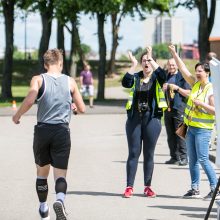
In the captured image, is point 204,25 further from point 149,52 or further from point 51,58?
point 51,58

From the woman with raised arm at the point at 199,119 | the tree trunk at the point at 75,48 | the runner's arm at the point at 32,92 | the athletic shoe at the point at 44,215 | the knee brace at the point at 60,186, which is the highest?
the runner's arm at the point at 32,92

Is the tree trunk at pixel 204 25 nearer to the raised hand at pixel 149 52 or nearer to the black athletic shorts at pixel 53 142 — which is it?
the raised hand at pixel 149 52

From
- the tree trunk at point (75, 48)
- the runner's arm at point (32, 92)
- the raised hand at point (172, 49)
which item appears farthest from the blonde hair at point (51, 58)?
the tree trunk at point (75, 48)

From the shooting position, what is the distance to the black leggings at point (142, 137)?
1141 cm

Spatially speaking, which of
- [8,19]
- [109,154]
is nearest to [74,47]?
[8,19]

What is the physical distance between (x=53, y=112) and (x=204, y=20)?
3489 centimetres

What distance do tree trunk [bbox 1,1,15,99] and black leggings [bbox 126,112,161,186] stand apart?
33.7 meters

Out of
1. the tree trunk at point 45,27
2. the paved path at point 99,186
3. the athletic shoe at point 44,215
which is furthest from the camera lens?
the tree trunk at point 45,27

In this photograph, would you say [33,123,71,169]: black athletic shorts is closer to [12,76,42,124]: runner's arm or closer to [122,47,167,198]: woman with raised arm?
[12,76,42,124]: runner's arm

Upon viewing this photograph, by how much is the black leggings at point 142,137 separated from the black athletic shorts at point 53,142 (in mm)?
2354

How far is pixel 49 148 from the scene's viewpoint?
9.21 meters

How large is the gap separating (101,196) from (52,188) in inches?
38.7

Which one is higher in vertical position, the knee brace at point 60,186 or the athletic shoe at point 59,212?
the knee brace at point 60,186

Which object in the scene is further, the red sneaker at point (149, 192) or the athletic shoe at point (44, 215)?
the red sneaker at point (149, 192)
